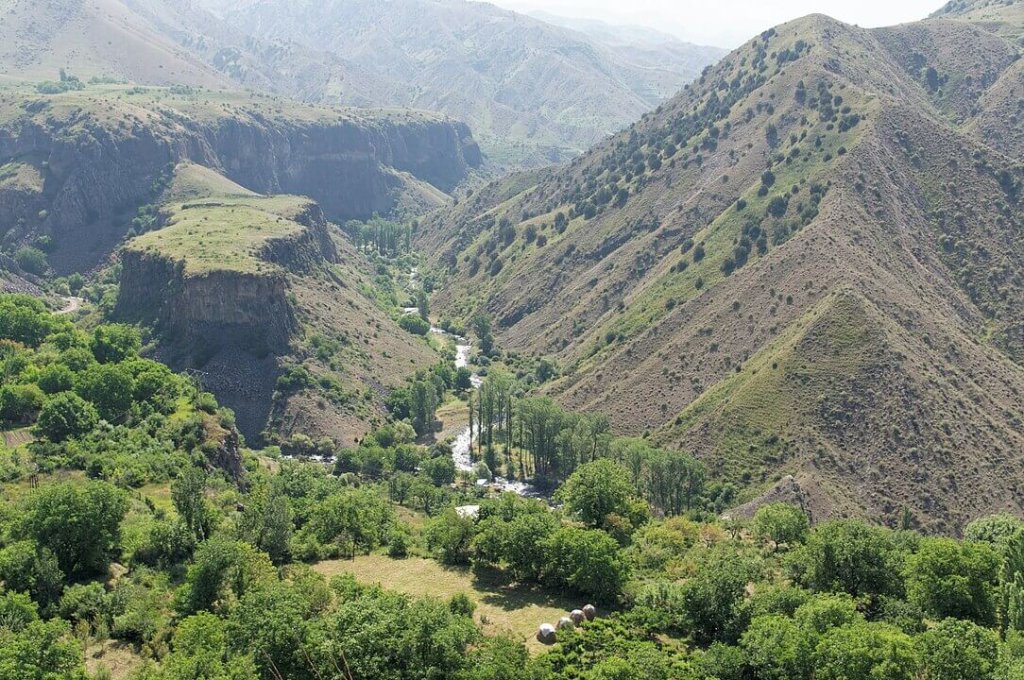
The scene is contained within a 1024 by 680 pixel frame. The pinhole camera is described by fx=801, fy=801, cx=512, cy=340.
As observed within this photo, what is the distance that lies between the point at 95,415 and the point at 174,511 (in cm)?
3293

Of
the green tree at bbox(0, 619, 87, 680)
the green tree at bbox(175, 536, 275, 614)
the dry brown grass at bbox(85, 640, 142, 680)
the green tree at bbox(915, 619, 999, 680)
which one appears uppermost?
the green tree at bbox(915, 619, 999, 680)

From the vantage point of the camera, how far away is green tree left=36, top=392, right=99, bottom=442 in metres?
110

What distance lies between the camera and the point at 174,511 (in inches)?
3625

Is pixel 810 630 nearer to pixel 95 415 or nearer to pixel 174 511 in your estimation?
pixel 174 511

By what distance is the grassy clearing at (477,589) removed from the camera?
68.5m

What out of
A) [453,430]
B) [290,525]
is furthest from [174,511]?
[453,430]

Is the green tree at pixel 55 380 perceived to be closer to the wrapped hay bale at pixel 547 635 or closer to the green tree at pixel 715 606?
the wrapped hay bale at pixel 547 635

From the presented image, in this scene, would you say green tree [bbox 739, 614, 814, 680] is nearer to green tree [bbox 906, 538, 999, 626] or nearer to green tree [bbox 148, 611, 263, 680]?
green tree [bbox 906, 538, 999, 626]

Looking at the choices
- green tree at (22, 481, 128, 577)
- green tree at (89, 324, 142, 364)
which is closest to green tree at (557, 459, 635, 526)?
green tree at (22, 481, 128, 577)

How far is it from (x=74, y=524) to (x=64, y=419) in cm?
4393

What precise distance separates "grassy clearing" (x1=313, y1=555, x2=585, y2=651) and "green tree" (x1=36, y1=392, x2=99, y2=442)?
164 ft

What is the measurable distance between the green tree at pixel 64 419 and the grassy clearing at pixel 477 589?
49846 millimetres

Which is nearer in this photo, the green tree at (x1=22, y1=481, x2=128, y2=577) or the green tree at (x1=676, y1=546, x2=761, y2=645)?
the green tree at (x1=676, y1=546, x2=761, y2=645)

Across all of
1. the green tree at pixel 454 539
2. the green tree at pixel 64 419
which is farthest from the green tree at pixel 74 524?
the green tree at pixel 64 419
